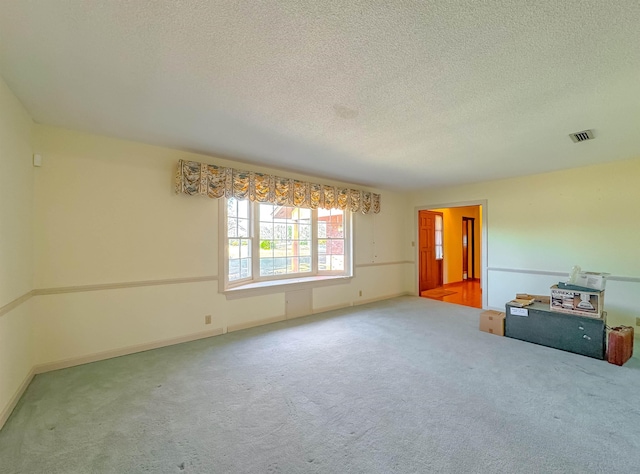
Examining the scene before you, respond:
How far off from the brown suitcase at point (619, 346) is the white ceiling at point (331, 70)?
211 centimetres

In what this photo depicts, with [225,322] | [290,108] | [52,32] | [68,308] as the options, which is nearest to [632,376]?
[290,108]

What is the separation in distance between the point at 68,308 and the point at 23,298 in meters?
0.48

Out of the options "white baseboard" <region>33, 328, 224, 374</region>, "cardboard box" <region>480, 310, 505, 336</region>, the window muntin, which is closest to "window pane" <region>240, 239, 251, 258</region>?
"white baseboard" <region>33, 328, 224, 374</region>

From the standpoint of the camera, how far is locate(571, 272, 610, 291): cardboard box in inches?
126

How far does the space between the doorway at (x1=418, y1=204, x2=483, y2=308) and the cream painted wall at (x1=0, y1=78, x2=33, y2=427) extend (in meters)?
6.35

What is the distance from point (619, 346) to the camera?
2832mm

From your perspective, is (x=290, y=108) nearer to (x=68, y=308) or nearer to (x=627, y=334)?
(x=68, y=308)

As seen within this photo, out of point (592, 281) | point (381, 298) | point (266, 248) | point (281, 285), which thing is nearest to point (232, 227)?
point (266, 248)

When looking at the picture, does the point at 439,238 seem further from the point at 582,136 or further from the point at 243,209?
the point at 243,209

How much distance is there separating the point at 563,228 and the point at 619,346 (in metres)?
2.14

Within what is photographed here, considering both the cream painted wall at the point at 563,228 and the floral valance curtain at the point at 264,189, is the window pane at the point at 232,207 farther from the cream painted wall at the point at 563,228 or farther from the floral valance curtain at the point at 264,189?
the cream painted wall at the point at 563,228

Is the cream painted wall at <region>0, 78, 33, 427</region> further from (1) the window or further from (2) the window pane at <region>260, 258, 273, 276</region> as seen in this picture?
(2) the window pane at <region>260, 258, 273, 276</region>

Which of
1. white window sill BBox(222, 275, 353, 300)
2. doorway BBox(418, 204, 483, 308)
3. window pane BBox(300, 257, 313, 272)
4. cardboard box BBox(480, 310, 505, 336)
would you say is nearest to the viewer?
cardboard box BBox(480, 310, 505, 336)

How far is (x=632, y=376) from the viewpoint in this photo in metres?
2.62
